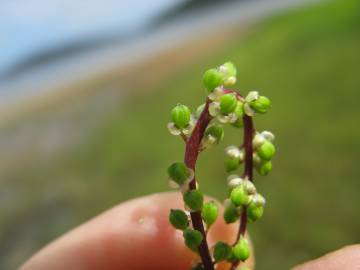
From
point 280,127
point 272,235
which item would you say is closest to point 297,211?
point 272,235

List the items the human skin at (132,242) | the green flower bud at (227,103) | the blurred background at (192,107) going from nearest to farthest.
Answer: the green flower bud at (227,103)
the human skin at (132,242)
the blurred background at (192,107)

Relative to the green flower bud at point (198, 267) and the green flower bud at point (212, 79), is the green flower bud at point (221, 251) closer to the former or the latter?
the green flower bud at point (198, 267)

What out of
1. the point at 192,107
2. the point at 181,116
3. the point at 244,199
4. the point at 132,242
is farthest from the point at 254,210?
the point at 192,107

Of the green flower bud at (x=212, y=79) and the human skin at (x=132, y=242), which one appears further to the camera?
the human skin at (x=132, y=242)

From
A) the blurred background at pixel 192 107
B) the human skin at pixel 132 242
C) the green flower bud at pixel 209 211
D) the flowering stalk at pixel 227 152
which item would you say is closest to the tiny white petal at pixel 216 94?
the flowering stalk at pixel 227 152

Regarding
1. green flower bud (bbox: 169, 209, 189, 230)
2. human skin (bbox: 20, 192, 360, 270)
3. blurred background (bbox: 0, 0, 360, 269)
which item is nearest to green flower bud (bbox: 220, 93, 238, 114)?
green flower bud (bbox: 169, 209, 189, 230)

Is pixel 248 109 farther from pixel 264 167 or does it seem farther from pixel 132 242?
pixel 132 242

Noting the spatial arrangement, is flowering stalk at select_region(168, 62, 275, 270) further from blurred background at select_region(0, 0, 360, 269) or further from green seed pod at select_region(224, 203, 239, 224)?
blurred background at select_region(0, 0, 360, 269)
